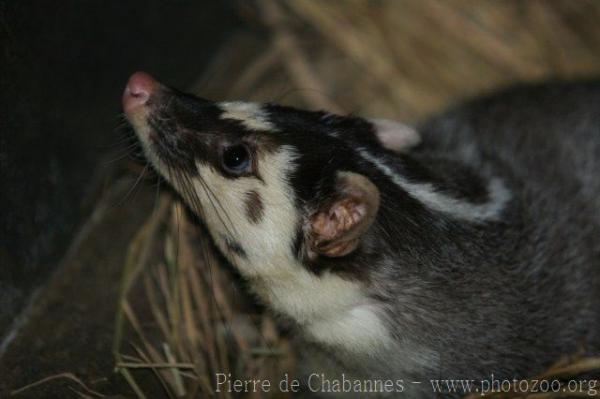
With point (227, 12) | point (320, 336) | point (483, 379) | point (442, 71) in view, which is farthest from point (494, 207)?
point (227, 12)

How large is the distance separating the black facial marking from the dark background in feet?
3.68

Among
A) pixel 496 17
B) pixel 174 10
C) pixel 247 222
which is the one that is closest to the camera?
pixel 247 222

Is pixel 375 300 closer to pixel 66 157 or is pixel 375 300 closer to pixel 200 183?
pixel 200 183

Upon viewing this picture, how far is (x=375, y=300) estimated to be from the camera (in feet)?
11.5

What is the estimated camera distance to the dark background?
3.59m

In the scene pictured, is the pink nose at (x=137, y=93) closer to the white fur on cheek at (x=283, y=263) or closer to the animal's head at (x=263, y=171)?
the animal's head at (x=263, y=171)

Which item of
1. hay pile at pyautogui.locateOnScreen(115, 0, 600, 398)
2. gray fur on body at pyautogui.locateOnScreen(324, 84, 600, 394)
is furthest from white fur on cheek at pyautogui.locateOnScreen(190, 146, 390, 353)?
hay pile at pyautogui.locateOnScreen(115, 0, 600, 398)

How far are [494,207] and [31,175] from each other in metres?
2.50

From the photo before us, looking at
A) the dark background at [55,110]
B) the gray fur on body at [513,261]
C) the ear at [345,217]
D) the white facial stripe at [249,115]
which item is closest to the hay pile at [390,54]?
the dark background at [55,110]

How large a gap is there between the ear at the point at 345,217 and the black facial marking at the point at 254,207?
0.90 ft

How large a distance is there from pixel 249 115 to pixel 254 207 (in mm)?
486

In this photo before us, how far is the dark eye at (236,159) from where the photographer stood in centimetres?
348

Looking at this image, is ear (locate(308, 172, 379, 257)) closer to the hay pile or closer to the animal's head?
the animal's head

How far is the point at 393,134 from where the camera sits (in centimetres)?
399
